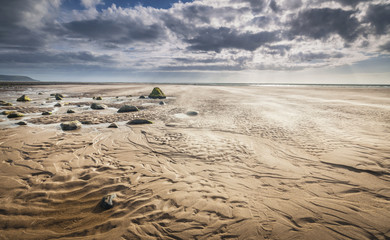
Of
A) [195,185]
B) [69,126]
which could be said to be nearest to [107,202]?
[195,185]

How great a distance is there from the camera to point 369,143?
6.70 meters

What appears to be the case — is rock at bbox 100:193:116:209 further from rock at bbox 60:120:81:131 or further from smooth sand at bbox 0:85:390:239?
rock at bbox 60:120:81:131

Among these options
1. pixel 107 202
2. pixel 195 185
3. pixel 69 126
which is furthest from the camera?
pixel 69 126

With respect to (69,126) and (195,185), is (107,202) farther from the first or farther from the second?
(69,126)

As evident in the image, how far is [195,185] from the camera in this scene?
428 cm

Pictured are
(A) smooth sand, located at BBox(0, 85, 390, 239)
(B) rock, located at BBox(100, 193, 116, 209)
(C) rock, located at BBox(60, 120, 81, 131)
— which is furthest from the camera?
(C) rock, located at BBox(60, 120, 81, 131)

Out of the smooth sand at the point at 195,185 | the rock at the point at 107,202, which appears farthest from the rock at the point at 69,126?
the rock at the point at 107,202

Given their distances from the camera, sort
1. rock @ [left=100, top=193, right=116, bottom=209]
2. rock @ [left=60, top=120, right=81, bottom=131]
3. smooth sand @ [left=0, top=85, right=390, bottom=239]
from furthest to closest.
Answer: rock @ [left=60, top=120, right=81, bottom=131], rock @ [left=100, top=193, right=116, bottom=209], smooth sand @ [left=0, top=85, right=390, bottom=239]

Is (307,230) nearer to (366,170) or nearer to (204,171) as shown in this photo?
(204,171)

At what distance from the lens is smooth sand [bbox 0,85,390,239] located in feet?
9.89

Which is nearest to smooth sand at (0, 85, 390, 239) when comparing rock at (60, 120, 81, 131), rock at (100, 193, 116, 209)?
rock at (100, 193, 116, 209)

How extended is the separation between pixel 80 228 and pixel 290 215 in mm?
4040

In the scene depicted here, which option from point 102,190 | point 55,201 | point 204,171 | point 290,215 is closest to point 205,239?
point 290,215

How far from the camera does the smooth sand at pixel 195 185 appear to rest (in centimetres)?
302
